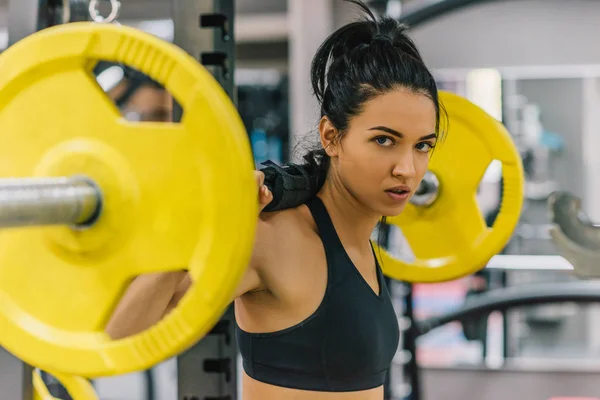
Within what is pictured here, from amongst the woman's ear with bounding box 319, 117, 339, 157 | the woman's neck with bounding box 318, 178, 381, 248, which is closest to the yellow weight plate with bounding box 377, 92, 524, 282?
the woman's neck with bounding box 318, 178, 381, 248

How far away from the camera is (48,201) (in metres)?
0.54

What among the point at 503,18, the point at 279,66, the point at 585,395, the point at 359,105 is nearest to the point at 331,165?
the point at 359,105

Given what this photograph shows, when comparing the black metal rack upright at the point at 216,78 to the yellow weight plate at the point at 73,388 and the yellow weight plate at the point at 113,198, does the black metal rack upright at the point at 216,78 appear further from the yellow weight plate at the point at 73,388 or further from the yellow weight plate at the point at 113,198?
the yellow weight plate at the point at 113,198

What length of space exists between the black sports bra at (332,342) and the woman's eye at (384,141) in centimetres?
17

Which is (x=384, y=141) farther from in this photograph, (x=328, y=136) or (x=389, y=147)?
(x=328, y=136)

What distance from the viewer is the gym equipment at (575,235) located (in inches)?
59.2

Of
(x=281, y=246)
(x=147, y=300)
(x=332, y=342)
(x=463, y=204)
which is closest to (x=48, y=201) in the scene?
(x=147, y=300)

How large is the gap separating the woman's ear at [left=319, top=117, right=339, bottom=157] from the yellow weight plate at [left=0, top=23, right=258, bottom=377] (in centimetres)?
55

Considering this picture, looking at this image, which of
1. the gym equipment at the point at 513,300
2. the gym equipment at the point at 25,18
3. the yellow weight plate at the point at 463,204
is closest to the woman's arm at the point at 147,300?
the gym equipment at the point at 25,18

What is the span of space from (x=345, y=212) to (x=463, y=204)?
0.42 m

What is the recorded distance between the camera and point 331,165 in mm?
1191

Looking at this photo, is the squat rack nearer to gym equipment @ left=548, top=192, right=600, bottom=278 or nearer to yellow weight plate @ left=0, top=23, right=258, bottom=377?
yellow weight plate @ left=0, top=23, right=258, bottom=377

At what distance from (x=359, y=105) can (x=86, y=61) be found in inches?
21.1

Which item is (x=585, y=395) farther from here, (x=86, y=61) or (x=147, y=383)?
(x=86, y=61)
